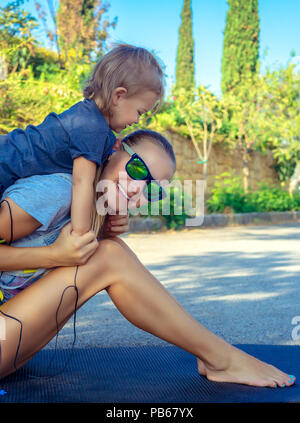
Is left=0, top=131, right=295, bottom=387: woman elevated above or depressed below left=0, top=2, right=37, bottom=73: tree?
below

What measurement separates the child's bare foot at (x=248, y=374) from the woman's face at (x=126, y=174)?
614mm

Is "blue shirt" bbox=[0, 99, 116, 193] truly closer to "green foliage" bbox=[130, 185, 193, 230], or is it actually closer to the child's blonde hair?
the child's blonde hair

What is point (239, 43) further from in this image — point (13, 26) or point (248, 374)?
point (248, 374)

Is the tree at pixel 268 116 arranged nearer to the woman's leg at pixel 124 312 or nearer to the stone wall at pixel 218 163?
the stone wall at pixel 218 163

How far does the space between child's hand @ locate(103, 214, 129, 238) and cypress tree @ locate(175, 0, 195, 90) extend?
14664 mm

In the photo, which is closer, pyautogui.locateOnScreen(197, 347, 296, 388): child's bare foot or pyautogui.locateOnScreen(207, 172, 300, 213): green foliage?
pyautogui.locateOnScreen(197, 347, 296, 388): child's bare foot

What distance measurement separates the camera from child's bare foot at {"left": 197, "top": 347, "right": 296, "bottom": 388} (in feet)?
5.32

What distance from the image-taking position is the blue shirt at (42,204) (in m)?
1.47

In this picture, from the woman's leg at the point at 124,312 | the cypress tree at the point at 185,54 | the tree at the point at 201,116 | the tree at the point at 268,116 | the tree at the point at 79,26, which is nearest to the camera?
the woman's leg at the point at 124,312

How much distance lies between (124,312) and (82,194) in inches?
15.5

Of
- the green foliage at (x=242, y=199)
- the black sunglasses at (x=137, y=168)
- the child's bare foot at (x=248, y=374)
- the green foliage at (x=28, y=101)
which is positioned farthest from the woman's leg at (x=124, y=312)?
the green foliage at (x=242, y=199)

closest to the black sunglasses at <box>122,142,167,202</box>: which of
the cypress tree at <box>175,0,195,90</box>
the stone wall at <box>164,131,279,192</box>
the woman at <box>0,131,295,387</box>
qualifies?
the woman at <box>0,131,295,387</box>

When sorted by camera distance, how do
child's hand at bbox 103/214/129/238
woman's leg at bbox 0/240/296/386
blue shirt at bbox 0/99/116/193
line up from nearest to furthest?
woman's leg at bbox 0/240/296/386
blue shirt at bbox 0/99/116/193
child's hand at bbox 103/214/129/238

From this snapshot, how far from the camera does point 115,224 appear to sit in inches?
71.0
